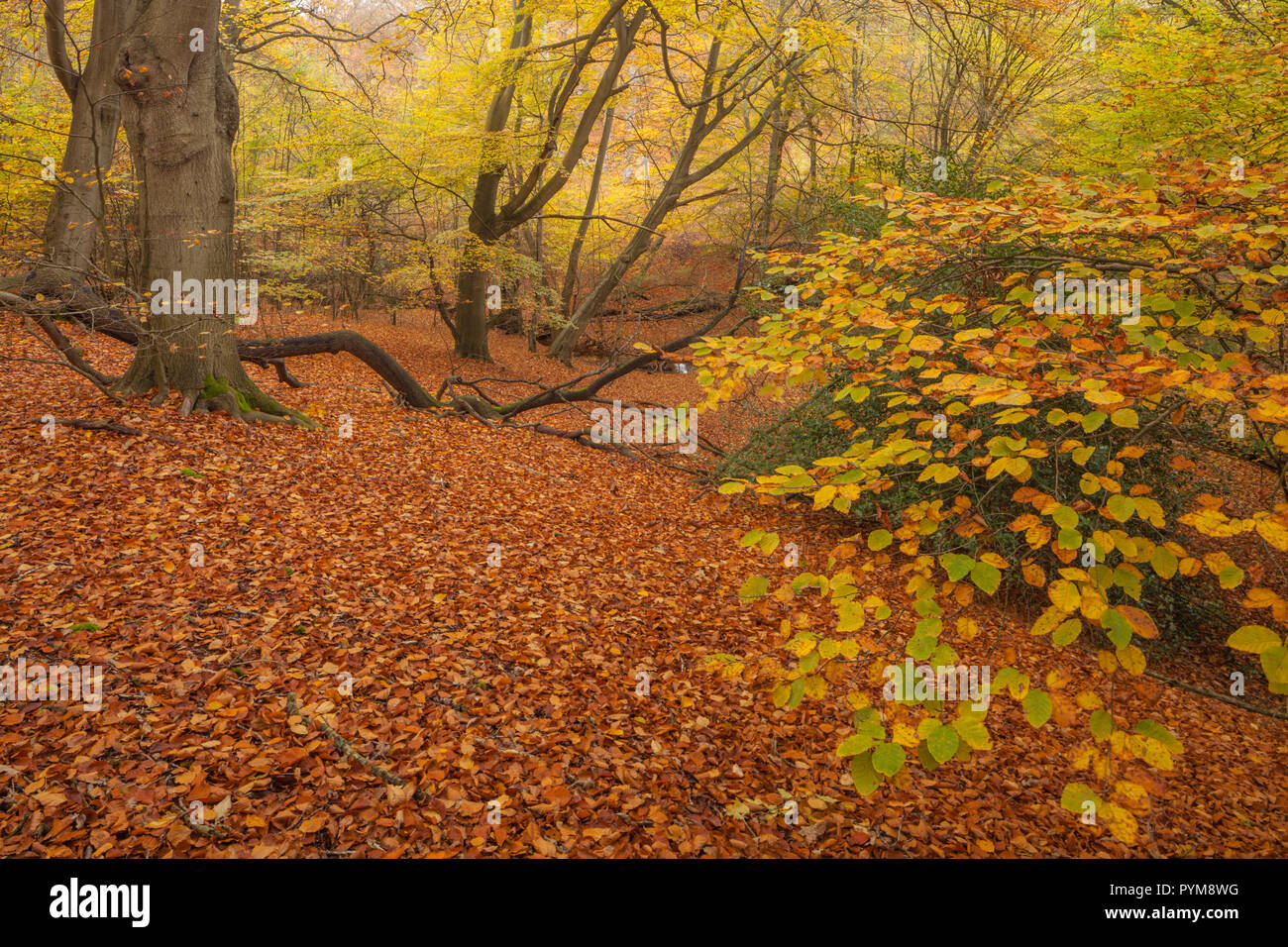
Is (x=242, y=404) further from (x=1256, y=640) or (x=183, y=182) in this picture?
(x=1256, y=640)

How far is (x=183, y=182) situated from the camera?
19.1 ft

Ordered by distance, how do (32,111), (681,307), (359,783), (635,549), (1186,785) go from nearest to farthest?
(359,783) < (1186,785) < (635,549) < (32,111) < (681,307)

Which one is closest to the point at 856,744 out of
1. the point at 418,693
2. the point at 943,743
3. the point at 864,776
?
the point at 864,776

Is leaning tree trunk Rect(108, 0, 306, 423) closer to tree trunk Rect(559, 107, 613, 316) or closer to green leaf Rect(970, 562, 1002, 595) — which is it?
green leaf Rect(970, 562, 1002, 595)

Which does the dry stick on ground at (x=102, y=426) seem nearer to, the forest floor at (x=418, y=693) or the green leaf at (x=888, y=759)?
the forest floor at (x=418, y=693)

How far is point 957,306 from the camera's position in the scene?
2.98 metres

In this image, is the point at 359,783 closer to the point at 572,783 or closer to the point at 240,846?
the point at 240,846

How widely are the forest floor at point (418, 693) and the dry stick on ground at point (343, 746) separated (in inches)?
0.5

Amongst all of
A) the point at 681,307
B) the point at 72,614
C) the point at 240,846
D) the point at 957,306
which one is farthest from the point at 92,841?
the point at 681,307

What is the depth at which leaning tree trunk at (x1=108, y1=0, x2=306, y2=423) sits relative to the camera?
18.3 feet

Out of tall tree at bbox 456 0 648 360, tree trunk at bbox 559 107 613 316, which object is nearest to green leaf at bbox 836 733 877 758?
tall tree at bbox 456 0 648 360

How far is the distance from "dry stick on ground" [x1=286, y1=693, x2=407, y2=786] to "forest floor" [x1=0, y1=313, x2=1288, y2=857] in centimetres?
1

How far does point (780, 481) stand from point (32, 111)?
15.4 meters

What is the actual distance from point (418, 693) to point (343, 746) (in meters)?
0.54
